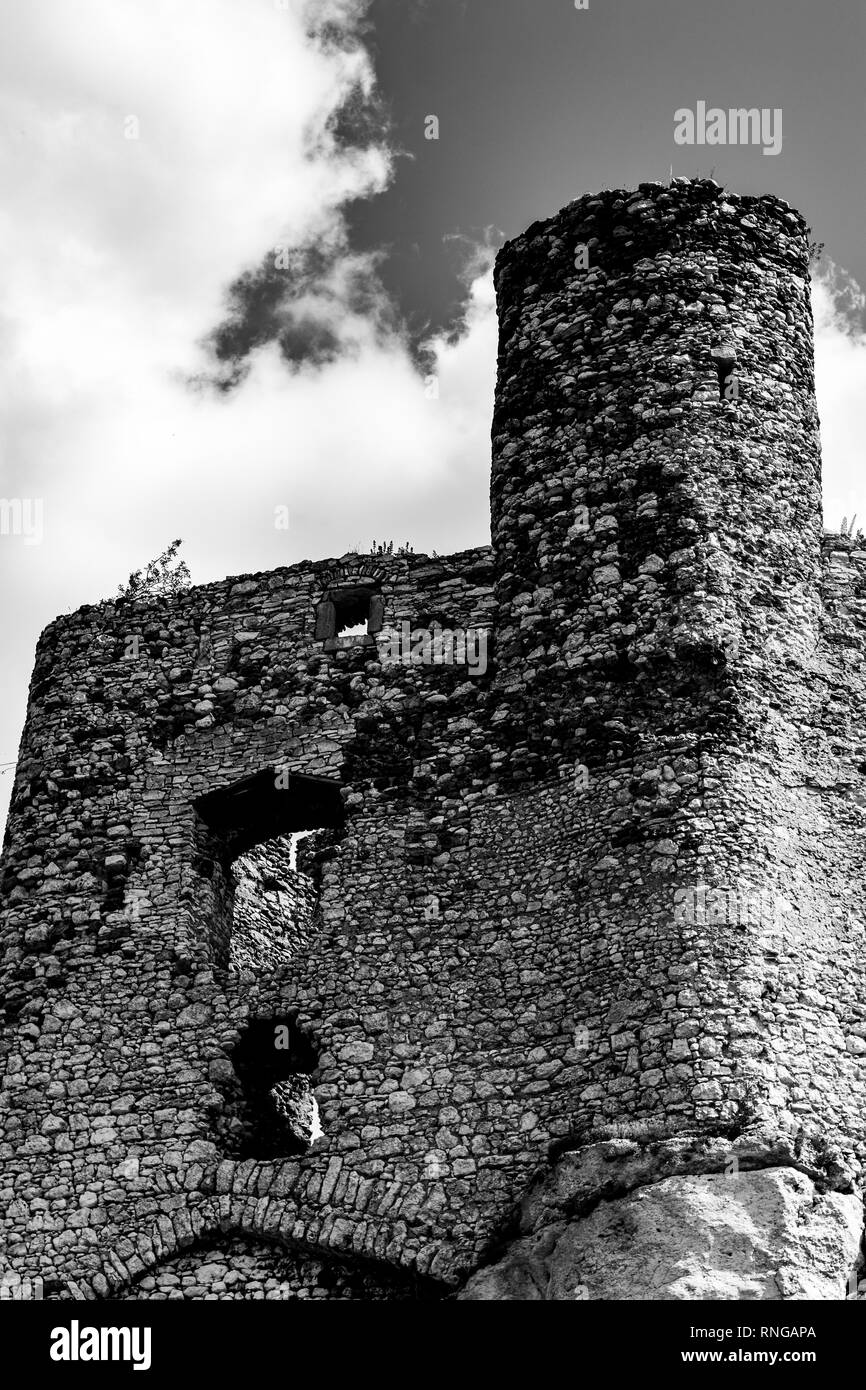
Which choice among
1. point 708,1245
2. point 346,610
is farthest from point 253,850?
point 708,1245

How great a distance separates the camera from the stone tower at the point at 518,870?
12.1 metres

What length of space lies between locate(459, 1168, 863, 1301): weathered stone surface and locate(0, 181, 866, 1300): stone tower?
0.02m

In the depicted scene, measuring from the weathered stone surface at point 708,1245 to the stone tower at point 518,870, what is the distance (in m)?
0.02

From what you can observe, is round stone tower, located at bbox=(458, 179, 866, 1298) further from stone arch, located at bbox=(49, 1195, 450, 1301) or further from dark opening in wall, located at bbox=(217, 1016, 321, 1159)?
dark opening in wall, located at bbox=(217, 1016, 321, 1159)

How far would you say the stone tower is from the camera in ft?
39.8

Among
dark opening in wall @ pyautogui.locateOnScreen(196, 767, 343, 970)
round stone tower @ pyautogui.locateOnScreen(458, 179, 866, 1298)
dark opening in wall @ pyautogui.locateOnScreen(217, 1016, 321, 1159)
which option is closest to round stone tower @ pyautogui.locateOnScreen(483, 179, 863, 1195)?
round stone tower @ pyautogui.locateOnScreen(458, 179, 866, 1298)

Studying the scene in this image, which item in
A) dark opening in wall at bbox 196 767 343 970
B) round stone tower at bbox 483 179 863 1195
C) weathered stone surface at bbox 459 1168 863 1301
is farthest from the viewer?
dark opening in wall at bbox 196 767 343 970

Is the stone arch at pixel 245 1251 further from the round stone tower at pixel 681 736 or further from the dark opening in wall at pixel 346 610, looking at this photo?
the dark opening in wall at pixel 346 610

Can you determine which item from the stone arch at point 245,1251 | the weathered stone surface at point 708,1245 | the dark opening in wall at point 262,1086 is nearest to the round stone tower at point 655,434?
the dark opening in wall at point 262,1086

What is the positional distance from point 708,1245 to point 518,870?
3178 mm

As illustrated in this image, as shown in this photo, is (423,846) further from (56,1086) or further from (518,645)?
(56,1086)

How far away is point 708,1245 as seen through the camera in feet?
36.8

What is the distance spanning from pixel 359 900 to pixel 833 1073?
363cm
